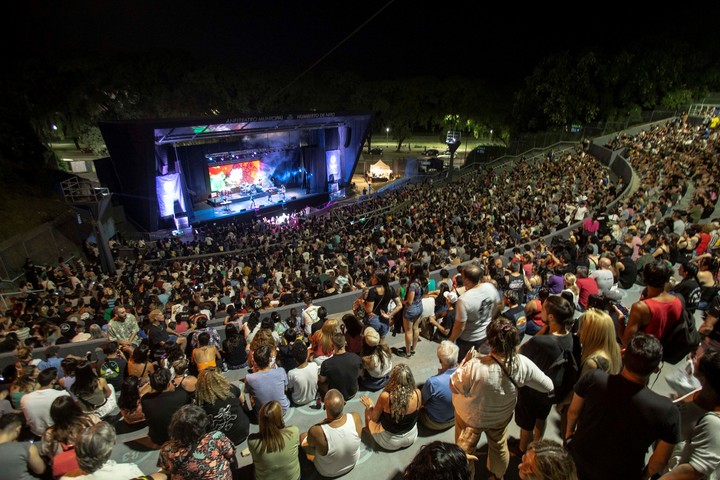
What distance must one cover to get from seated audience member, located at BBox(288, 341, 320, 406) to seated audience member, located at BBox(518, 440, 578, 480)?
2.61 m

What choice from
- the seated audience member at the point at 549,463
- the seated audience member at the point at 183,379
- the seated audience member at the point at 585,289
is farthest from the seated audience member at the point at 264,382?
the seated audience member at the point at 585,289

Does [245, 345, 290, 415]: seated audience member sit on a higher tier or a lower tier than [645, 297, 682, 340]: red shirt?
lower

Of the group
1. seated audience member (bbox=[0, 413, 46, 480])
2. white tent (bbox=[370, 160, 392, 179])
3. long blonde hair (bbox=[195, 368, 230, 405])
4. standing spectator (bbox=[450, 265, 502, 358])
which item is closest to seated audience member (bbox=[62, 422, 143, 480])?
seated audience member (bbox=[0, 413, 46, 480])

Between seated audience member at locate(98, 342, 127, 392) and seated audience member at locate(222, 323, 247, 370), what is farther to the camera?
seated audience member at locate(222, 323, 247, 370)

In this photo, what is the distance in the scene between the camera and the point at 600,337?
282cm

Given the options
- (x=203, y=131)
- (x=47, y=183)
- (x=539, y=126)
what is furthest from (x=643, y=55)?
(x=47, y=183)

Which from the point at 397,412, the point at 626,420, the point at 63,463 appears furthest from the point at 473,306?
the point at 63,463

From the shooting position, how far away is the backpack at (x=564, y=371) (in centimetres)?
287

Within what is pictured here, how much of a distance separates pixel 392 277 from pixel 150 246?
15679mm

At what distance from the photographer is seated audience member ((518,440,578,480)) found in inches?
68.5

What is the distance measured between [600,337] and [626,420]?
77 cm

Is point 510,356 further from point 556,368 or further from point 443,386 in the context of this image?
point 443,386

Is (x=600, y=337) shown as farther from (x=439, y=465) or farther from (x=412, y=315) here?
(x=412, y=315)

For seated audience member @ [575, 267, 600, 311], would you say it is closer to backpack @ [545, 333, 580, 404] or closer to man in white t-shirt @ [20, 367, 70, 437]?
backpack @ [545, 333, 580, 404]
